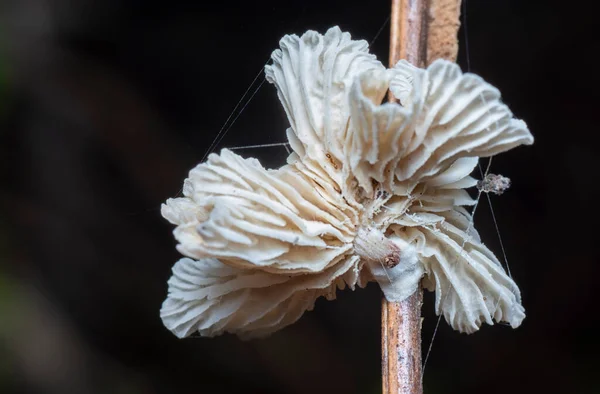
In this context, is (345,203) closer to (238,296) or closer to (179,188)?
(238,296)

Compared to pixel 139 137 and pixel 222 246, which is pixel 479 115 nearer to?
pixel 222 246

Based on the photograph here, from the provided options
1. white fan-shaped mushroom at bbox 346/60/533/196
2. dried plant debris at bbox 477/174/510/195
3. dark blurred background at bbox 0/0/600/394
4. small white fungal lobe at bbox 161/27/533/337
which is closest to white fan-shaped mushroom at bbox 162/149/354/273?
small white fungal lobe at bbox 161/27/533/337

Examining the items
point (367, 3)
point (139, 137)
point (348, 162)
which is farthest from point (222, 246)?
point (139, 137)

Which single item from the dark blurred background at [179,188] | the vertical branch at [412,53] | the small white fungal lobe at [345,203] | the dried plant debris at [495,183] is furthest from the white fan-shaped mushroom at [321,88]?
the dark blurred background at [179,188]

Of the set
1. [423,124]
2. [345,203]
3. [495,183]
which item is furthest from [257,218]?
[495,183]

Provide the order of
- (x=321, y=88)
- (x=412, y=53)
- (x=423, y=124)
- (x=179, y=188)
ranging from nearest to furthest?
(x=423, y=124), (x=321, y=88), (x=412, y=53), (x=179, y=188)

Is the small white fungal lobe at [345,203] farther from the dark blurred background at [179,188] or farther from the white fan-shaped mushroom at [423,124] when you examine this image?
the dark blurred background at [179,188]

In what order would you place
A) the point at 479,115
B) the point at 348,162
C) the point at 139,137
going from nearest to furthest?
the point at 479,115 → the point at 348,162 → the point at 139,137
